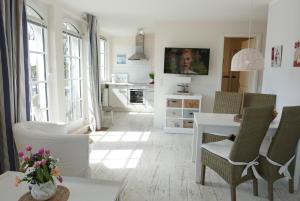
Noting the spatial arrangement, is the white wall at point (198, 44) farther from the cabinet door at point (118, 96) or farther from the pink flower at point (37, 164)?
the pink flower at point (37, 164)

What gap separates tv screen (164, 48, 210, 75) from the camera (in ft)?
16.5

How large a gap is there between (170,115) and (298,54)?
9.14ft

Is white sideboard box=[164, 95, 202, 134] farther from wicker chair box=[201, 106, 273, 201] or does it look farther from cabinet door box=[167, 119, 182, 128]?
wicker chair box=[201, 106, 273, 201]

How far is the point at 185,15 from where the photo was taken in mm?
4430

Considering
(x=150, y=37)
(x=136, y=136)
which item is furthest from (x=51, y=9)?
(x=150, y=37)

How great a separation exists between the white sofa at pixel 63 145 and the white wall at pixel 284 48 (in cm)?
251

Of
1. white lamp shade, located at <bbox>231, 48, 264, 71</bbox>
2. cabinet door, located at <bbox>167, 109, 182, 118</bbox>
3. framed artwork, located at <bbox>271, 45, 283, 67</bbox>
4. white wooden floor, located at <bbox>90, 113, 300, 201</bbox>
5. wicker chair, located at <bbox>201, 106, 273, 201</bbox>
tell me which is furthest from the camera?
cabinet door, located at <bbox>167, 109, 182, 118</bbox>

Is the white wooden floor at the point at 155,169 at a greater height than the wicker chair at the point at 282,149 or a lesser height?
lesser

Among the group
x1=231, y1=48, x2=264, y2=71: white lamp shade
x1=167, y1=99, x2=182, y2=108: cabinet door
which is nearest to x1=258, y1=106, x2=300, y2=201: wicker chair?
x1=231, y1=48, x2=264, y2=71: white lamp shade

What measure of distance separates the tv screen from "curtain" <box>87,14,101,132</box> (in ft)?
4.99

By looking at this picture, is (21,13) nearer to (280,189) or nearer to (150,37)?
(280,189)

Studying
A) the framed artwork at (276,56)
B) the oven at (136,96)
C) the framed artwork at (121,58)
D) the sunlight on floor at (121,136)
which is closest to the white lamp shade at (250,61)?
the framed artwork at (276,56)

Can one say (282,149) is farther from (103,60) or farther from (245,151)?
(103,60)

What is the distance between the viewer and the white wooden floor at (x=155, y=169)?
8.42ft
